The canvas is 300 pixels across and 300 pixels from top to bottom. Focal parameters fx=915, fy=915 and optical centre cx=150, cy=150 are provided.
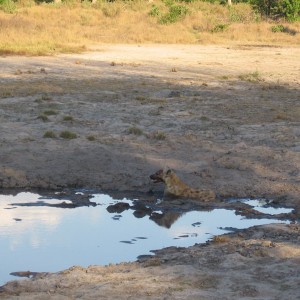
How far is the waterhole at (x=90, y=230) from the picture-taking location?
849 centimetres

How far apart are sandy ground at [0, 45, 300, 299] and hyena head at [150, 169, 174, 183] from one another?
32 centimetres

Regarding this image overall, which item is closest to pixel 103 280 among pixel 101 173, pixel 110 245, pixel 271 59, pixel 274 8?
pixel 110 245

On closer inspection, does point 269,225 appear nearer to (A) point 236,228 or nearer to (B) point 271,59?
(A) point 236,228

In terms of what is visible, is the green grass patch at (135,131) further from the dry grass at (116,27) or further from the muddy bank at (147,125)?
the dry grass at (116,27)

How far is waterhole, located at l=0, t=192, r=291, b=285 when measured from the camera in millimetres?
8492

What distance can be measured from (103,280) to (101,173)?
181 inches

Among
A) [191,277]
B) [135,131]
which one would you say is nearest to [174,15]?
[135,131]

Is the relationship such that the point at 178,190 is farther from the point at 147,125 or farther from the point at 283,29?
the point at 283,29

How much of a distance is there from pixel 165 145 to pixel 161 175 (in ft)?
8.02

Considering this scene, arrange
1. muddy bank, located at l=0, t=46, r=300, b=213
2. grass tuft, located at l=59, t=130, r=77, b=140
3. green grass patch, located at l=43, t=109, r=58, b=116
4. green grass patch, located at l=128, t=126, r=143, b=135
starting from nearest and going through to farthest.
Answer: muddy bank, located at l=0, t=46, r=300, b=213
grass tuft, located at l=59, t=130, r=77, b=140
green grass patch, located at l=128, t=126, r=143, b=135
green grass patch, located at l=43, t=109, r=58, b=116

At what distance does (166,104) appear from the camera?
18031 millimetres

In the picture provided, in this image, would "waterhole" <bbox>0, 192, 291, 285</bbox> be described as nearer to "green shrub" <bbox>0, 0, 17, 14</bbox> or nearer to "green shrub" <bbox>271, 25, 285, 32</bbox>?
"green shrub" <bbox>271, 25, 285, 32</bbox>

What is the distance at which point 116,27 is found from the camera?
39.1 metres

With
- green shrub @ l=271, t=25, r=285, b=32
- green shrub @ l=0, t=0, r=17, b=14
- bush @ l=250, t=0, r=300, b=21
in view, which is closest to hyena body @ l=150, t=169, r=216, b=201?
green shrub @ l=271, t=25, r=285, b=32
